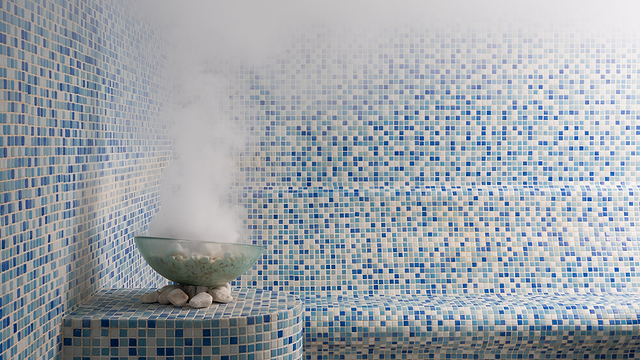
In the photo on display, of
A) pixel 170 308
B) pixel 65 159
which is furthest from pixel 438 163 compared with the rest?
pixel 65 159

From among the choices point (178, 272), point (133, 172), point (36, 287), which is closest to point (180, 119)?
point (133, 172)

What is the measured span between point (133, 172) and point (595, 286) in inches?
89.8

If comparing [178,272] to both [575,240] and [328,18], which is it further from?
[575,240]

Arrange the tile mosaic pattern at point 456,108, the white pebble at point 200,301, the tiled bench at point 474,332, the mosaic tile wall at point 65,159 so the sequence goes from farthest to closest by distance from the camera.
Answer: the tile mosaic pattern at point 456,108
the tiled bench at point 474,332
the white pebble at point 200,301
the mosaic tile wall at point 65,159

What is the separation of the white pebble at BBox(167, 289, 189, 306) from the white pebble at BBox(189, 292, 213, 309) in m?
0.03

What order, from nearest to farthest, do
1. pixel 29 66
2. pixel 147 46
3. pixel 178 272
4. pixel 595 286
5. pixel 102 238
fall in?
1. pixel 29 66
2. pixel 178 272
3. pixel 102 238
4. pixel 147 46
5. pixel 595 286

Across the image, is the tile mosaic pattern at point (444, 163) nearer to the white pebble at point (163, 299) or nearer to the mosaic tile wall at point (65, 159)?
the mosaic tile wall at point (65, 159)

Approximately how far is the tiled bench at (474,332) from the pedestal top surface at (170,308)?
2.02 feet

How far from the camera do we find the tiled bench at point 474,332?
235 centimetres

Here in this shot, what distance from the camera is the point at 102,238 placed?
6.29 feet

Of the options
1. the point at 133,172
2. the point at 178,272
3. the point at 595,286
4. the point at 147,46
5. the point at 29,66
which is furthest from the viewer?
the point at 595,286

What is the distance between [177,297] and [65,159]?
53cm

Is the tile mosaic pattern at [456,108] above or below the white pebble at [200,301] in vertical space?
above

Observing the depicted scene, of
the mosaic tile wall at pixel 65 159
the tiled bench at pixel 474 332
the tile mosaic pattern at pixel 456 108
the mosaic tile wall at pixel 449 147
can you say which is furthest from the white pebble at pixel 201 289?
the tile mosaic pattern at pixel 456 108
